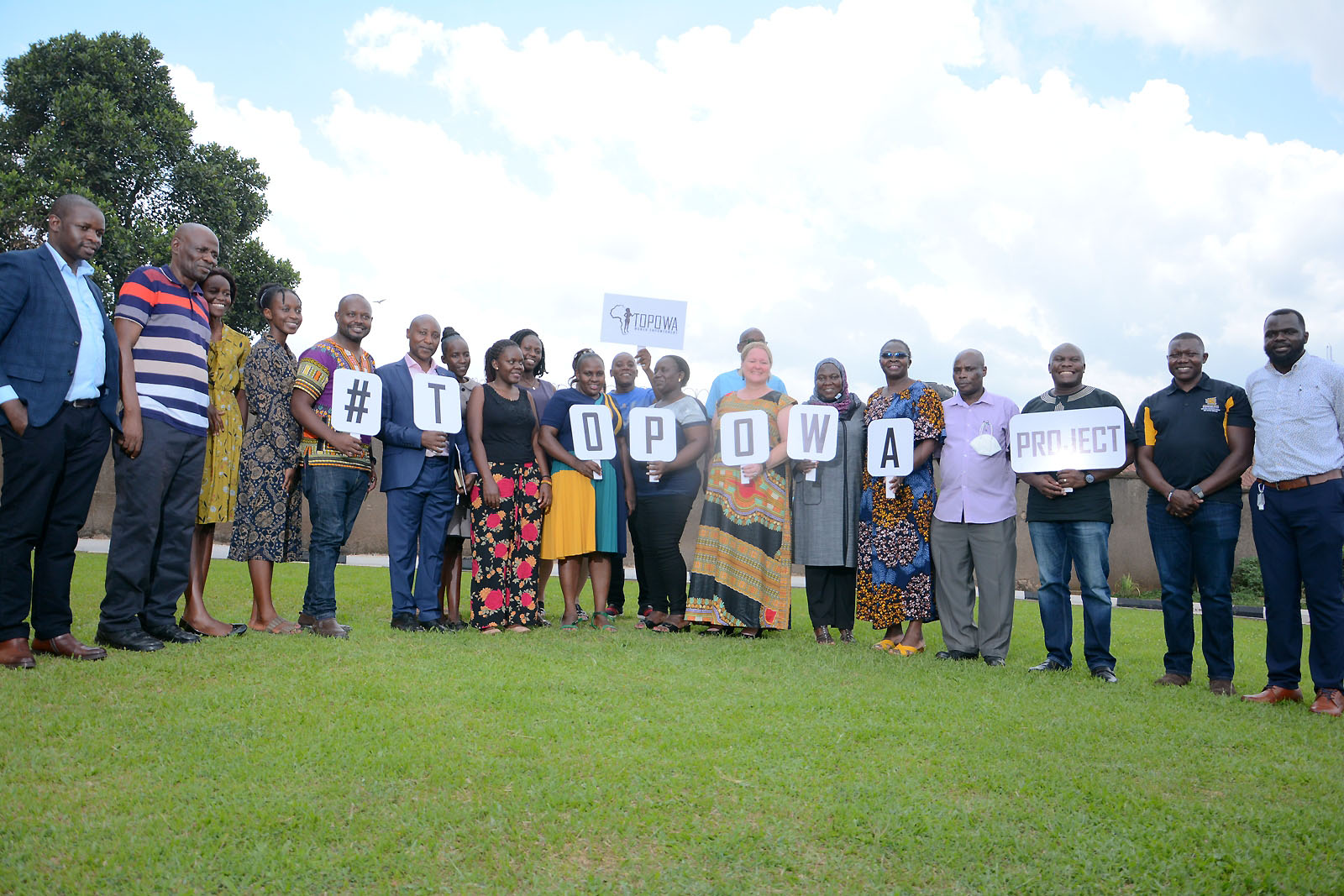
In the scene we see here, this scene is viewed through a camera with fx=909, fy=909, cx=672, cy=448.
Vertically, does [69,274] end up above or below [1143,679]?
above

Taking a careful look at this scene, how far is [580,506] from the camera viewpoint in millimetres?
7066

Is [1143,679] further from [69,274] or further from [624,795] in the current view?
[69,274]

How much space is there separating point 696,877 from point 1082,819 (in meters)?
1.45

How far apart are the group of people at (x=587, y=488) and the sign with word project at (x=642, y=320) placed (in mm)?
715

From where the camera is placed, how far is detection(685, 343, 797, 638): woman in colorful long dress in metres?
7.02

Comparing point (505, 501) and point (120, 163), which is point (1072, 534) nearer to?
point (505, 501)

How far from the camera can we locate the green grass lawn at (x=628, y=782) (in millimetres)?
2775

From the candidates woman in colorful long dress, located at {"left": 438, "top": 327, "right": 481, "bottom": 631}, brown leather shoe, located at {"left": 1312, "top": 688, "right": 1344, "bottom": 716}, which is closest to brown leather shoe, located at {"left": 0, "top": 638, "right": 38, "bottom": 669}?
woman in colorful long dress, located at {"left": 438, "top": 327, "right": 481, "bottom": 631}

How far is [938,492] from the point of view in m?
6.75

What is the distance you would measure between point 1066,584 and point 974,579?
668 mm

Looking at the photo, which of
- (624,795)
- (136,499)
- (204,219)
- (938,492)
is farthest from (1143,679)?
(204,219)

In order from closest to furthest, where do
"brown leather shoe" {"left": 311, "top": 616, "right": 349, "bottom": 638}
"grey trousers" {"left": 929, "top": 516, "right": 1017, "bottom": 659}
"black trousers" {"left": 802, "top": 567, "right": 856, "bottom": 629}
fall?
1. "brown leather shoe" {"left": 311, "top": 616, "right": 349, "bottom": 638}
2. "grey trousers" {"left": 929, "top": 516, "right": 1017, "bottom": 659}
3. "black trousers" {"left": 802, "top": 567, "right": 856, "bottom": 629}

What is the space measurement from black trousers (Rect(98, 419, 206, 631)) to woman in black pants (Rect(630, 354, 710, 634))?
3.27 meters

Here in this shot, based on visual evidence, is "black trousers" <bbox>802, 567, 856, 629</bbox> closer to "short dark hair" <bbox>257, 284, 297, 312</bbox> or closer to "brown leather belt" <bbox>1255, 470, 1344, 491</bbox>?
"brown leather belt" <bbox>1255, 470, 1344, 491</bbox>
